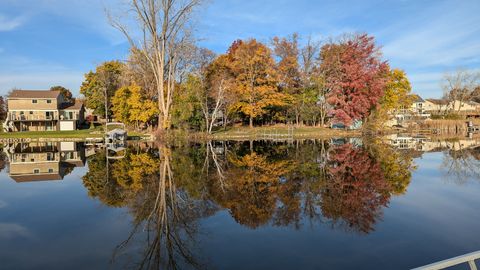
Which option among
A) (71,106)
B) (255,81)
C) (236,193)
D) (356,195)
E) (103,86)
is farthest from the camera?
(71,106)

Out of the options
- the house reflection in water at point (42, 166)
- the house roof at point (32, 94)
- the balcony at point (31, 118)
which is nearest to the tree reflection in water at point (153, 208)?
the house reflection in water at point (42, 166)

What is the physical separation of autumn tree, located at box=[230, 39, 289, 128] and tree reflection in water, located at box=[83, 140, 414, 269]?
80.6ft

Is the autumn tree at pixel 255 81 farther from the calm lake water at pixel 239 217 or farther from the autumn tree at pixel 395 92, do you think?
the calm lake water at pixel 239 217

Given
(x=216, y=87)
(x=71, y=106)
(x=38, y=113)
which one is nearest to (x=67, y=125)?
(x=38, y=113)

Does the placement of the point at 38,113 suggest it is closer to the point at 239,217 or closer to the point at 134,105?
the point at 134,105

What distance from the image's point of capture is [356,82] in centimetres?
4131

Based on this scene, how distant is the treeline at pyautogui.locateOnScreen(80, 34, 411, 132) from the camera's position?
41.5 metres

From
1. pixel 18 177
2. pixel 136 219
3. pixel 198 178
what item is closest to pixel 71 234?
pixel 136 219

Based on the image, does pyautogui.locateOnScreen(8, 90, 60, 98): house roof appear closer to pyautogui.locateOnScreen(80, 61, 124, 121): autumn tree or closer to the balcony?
the balcony

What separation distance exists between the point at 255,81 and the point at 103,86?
26237 mm

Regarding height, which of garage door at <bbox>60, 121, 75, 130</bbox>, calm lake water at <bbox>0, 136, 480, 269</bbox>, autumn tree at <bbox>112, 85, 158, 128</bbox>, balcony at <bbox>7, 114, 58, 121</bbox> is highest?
autumn tree at <bbox>112, 85, 158, 128</bbox>

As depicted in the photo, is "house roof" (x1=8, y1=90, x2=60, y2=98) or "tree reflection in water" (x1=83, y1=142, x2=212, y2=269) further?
"house roof" (x1=8, y1=90, x2=60, y2=98)

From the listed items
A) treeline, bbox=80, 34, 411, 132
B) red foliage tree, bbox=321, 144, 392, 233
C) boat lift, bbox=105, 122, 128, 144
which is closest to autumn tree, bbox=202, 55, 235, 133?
treeline, bbox=80, 34, 411, 132

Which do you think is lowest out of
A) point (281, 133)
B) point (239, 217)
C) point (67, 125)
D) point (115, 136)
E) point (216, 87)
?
point (239, 217)
